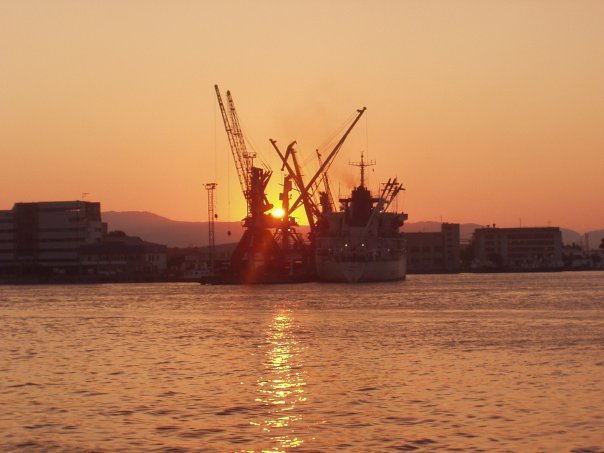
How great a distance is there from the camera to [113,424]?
23906 mm

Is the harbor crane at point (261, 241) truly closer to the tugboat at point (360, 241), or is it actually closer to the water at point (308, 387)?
the tugboat at point (360, 241)

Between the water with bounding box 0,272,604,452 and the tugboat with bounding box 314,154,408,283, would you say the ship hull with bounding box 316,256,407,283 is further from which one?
the water with bounding box 0,272,604,452

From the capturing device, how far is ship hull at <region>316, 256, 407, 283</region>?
492 feet

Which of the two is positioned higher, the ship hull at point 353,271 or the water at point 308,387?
the ship hull at point 353,271

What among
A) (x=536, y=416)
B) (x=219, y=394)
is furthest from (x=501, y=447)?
(x=219, y=394)

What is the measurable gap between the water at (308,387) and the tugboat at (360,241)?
9183 cm

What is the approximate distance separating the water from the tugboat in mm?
91834

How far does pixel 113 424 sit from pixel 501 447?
8968 mm

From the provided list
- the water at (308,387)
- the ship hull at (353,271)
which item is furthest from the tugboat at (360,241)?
the water at (308,387)

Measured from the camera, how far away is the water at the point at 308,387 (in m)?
21.9

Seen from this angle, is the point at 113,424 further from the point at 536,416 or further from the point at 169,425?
the point at 536,416

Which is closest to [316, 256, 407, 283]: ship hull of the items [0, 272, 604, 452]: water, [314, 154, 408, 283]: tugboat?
[314, 154, 408, 283]: tugboat

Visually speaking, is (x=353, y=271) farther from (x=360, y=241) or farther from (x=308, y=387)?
(x=308, y=387)

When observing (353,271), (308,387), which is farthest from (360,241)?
(308,387)
